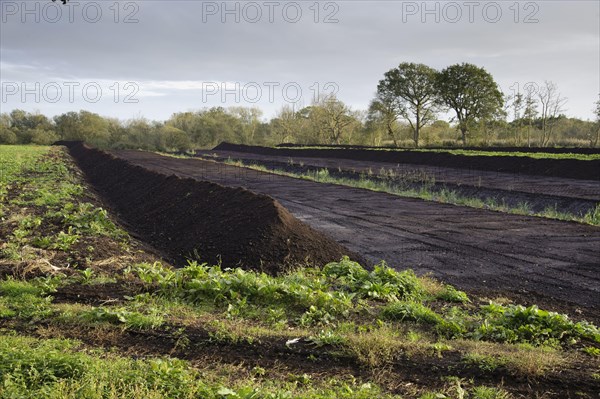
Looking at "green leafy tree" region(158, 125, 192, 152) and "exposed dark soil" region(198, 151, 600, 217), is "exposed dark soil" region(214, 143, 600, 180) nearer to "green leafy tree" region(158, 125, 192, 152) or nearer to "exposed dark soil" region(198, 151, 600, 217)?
"exposed dark soil" region(198, 151, 600, 217)

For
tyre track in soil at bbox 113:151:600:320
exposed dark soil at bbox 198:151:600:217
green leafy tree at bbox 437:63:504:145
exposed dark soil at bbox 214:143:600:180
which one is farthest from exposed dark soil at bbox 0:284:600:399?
green leafy tree at bbox 437:63:504:145

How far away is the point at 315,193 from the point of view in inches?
784

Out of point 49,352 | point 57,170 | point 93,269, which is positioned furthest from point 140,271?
point 57,170

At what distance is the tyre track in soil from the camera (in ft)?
27.9

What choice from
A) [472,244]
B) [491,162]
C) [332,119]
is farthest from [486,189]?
[332,119]

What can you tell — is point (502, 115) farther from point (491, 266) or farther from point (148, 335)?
point (148, 335)

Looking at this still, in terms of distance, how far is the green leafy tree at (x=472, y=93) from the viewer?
51000 mm

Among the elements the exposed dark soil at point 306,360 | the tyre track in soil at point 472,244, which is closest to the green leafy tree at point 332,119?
the tyre track in soil at point 472,244

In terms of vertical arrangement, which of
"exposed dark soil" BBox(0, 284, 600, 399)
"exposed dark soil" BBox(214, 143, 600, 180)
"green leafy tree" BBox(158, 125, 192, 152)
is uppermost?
"green leafy tree" BBox(158, 125, 192, 152)

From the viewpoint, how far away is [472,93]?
5141 centimetres

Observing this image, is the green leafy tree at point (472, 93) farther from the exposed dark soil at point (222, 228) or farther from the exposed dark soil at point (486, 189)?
the exposed dark soil at point (222, 228)

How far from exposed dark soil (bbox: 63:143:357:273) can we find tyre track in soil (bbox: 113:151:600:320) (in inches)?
66.0

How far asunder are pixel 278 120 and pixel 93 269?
215 ft

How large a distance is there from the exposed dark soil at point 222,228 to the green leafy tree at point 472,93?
135 feet
